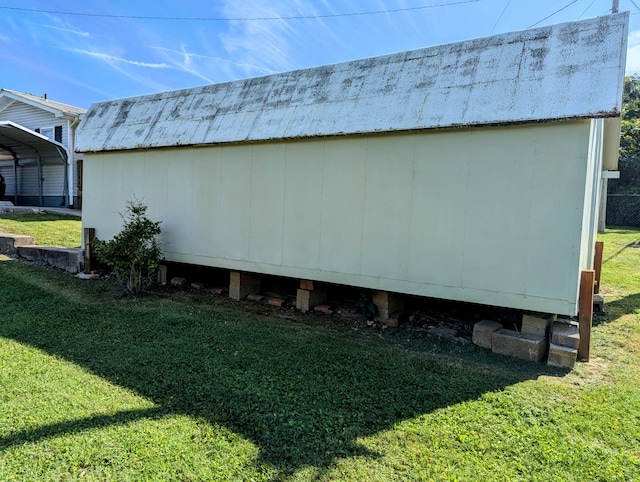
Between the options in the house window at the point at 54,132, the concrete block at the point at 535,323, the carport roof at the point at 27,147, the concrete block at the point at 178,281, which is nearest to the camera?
the concrete block at the point at 535,323

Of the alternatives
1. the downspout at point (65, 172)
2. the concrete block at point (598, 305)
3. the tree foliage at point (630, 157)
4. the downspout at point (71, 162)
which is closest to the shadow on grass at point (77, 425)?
the concrete block at point (598, 305)

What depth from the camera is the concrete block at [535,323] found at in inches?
162

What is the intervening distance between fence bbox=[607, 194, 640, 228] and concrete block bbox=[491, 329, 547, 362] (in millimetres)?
17705

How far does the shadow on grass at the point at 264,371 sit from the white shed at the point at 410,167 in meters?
0.80

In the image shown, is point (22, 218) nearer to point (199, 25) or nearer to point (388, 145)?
point (199, 25)

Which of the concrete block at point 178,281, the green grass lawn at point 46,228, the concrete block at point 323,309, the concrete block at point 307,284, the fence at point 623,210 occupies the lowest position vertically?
the concrete block at point 323,309

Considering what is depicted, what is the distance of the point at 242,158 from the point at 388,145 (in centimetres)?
211

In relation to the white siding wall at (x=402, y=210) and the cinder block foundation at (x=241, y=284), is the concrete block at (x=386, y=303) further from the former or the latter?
the cinder block foundation at (x=241, y=284)

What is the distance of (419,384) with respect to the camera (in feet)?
11.2

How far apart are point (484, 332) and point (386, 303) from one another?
115 centimetres

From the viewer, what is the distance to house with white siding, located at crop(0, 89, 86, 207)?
1573 centimetres

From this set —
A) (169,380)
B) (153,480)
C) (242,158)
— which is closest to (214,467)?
(153,480)

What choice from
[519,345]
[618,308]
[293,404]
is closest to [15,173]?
[293,404]

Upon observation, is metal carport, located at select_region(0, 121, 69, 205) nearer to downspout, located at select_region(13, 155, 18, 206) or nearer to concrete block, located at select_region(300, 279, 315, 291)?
downspout, located at select_region(13, 155, 18, 206)
